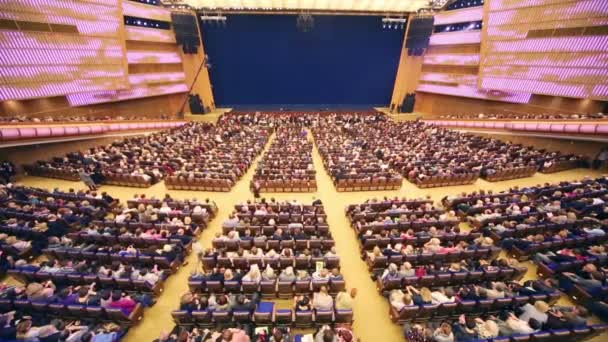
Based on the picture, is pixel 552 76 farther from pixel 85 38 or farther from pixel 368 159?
pixel 85 38

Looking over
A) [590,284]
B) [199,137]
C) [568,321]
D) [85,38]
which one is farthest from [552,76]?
[85,38]

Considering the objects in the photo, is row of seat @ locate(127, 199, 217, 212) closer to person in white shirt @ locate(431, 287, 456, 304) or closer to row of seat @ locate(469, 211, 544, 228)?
person in white shirt @ locate(431, 287, 456, 304)

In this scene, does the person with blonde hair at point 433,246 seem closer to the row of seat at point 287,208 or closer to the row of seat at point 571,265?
the row of seat at point 571,265

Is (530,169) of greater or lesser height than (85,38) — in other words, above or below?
below

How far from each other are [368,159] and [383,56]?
61.1 feet

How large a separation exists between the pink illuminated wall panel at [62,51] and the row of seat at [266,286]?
54.9 feet

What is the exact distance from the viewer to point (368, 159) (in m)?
12.8

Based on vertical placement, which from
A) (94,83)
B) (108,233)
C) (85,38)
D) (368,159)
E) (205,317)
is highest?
(85,38)

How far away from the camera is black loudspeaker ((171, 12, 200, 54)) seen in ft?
74.2

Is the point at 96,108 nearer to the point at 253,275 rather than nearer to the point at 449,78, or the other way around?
the point at 253,275

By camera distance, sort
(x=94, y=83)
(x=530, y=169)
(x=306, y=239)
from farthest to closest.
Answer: (x=94, y=83) → (x=530, y=169) → (x=306, y=239)

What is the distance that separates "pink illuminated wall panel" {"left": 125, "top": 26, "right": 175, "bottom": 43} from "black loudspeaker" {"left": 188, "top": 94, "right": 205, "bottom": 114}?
5.08m

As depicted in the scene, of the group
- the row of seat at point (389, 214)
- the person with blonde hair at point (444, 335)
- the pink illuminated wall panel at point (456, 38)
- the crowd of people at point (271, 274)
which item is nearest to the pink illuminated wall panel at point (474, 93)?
the pink illuminated wall panel at point (456, 38)

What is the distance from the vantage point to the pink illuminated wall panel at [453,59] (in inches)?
882
